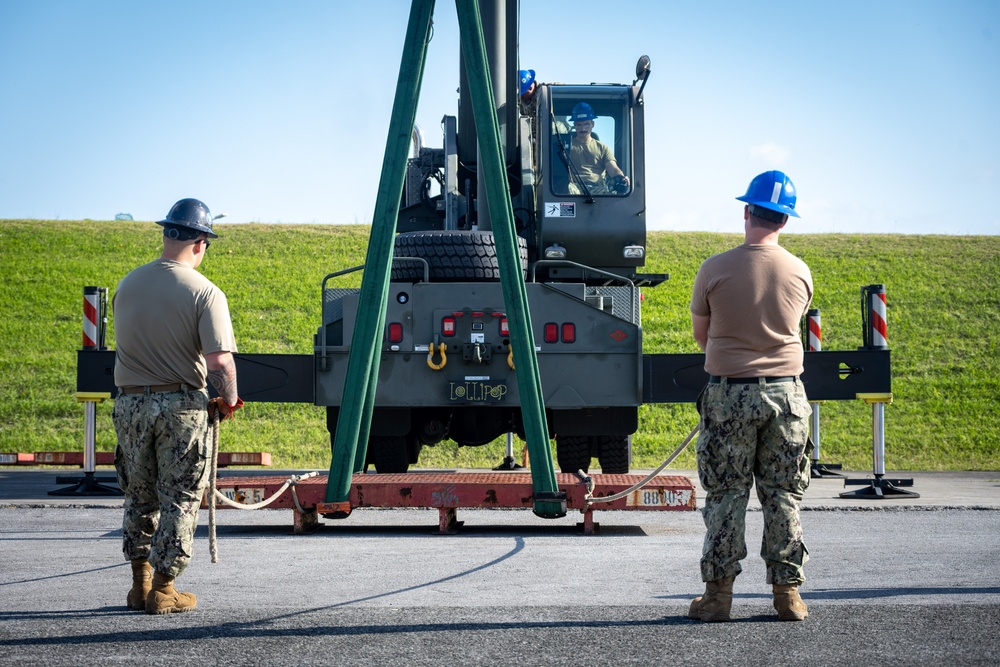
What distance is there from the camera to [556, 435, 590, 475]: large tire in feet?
37.1

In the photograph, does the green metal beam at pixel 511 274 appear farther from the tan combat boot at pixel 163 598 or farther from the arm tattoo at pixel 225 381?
the tan combat boot at pixel 163 598

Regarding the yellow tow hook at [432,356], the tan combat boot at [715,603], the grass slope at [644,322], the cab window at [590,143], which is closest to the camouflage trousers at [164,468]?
the tan combat boot at [715,603]

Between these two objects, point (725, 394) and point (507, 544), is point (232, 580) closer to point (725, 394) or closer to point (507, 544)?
point (507, 544)

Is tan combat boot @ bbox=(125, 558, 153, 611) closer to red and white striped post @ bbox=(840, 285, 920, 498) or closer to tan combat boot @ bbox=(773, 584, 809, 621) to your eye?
tan combat boot @ bbox=(773, 584, 809, 621)

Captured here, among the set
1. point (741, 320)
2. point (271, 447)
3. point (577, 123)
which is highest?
point (577, 123)

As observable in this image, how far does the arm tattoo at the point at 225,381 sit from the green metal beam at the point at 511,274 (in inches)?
53.2

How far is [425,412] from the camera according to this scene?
10.9 m

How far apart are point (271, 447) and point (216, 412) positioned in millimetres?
14668

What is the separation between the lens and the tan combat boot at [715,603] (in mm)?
Result: 5164

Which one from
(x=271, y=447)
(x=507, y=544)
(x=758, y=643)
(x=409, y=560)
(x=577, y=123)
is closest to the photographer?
(x=758, y=643)

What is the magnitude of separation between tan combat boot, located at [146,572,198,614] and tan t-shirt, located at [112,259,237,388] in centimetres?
88

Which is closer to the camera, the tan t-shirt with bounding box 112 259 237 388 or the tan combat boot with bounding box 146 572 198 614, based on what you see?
the tan combat boot with bounding box 146 572 198 614

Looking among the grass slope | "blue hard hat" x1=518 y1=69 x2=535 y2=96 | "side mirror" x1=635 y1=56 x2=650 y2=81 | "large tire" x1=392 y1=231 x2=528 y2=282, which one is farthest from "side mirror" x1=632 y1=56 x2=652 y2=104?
the grass slope

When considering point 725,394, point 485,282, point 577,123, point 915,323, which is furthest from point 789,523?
point 915,323
